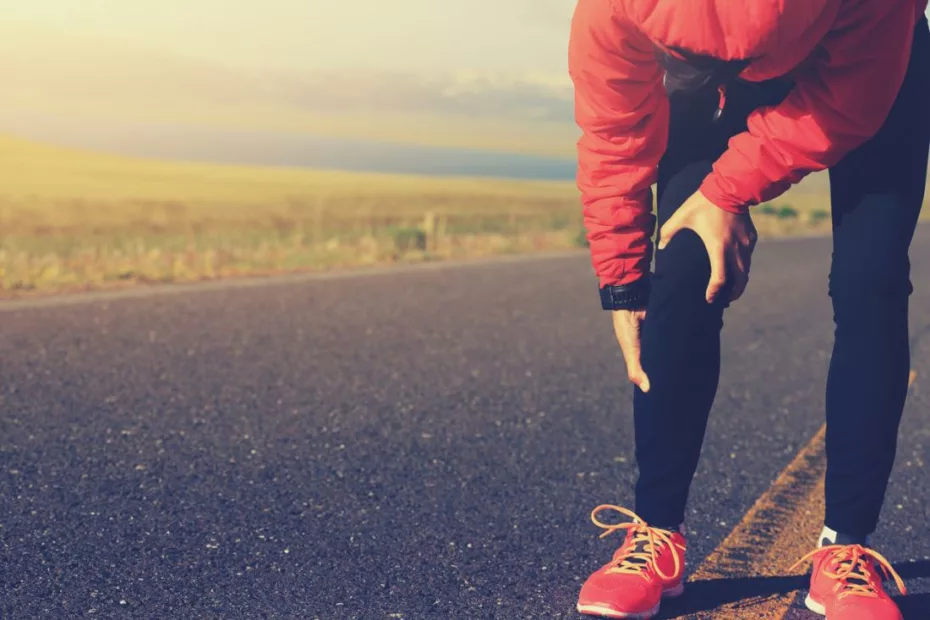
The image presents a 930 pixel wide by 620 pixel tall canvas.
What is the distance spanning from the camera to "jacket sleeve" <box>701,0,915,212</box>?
2.01 metres

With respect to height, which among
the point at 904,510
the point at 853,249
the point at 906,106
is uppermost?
the point at 906,106

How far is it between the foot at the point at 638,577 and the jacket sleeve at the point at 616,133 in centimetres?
61

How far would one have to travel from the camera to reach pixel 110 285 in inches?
287

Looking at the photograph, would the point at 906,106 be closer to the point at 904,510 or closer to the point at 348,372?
the point at 904,510

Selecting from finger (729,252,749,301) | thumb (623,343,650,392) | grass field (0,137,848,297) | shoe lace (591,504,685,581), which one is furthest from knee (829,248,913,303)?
grass field (0,137,848,297)

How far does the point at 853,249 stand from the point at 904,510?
1.29 m

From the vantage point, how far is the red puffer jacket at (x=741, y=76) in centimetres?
193

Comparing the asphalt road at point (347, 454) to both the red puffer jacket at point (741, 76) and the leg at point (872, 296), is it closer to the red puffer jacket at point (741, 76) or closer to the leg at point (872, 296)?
the leg at point (872, 296)

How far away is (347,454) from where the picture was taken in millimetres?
3645

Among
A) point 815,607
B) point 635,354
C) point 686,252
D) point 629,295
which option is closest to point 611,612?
point 815,607

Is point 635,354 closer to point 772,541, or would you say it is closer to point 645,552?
point 645,552

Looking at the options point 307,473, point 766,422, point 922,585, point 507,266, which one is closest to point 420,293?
point 507,266

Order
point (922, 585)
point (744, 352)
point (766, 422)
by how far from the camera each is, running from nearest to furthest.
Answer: point (922, 585), point (766, 422), point (744, 352)

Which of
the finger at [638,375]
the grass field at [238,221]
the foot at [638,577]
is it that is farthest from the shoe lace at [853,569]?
the grass field at [238,221]
